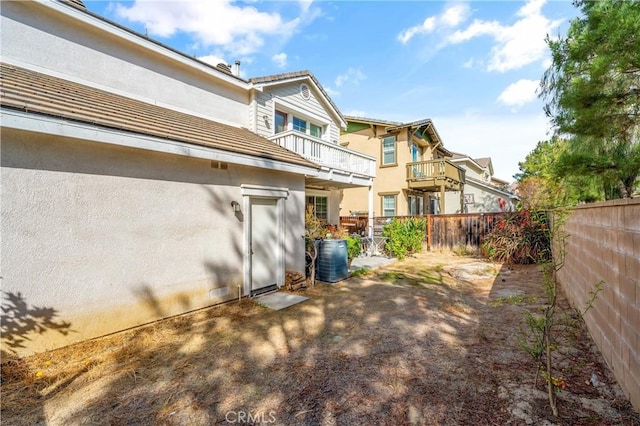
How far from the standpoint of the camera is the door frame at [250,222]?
18.9 feet

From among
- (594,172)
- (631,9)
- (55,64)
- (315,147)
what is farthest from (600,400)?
(55,64)

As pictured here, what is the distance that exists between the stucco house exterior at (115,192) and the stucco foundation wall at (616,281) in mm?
5271

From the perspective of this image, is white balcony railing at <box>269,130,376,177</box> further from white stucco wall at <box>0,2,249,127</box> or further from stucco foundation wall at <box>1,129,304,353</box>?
stucco foundation wall at <box>1,129,304,353</box>

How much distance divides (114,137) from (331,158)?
276 inches

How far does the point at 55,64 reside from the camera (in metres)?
5.78

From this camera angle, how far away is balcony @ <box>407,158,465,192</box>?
1485 cm

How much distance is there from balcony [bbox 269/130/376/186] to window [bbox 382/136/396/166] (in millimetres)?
4261

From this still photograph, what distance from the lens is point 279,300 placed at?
5785mm

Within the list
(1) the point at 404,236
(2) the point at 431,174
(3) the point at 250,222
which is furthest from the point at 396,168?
(3) the point at 250,222

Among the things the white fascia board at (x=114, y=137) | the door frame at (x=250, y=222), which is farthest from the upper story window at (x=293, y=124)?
the white fascia board at (x=114, y=137)

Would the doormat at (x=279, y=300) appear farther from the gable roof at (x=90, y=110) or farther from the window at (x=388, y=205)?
the window at (x=388, y=205)

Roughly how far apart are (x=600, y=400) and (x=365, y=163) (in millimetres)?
10040

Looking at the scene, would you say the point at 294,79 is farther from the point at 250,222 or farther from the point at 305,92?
the point at 250,222

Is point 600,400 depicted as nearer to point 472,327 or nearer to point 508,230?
point 472,327
